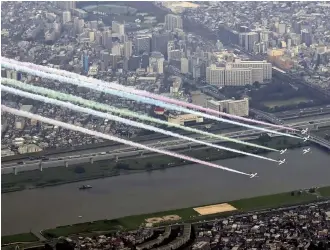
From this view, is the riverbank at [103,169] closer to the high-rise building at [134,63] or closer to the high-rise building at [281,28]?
the high-rise building at [134,63]

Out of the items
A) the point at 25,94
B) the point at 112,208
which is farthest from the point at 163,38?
the point at 112,208

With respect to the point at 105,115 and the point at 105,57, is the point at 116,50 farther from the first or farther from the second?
the point at 105,115

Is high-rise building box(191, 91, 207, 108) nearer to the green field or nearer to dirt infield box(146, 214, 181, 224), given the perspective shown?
the green field

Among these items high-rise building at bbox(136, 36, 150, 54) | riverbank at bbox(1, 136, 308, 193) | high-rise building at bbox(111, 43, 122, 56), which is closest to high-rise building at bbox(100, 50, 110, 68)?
high-rise building at bbox(111, 43, 122, 56)

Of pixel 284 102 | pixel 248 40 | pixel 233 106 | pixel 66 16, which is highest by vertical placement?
pixel 66 16

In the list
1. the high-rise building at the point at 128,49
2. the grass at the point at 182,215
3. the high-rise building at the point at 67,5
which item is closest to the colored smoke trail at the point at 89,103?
the grass at the point at 182,215

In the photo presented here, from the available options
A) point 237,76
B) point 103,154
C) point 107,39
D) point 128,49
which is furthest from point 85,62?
point 103,154
